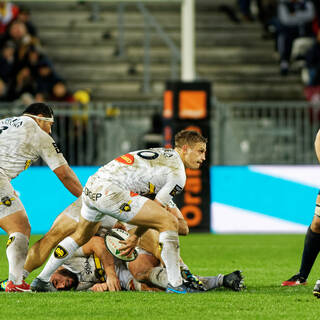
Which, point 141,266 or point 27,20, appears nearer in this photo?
point 141,266

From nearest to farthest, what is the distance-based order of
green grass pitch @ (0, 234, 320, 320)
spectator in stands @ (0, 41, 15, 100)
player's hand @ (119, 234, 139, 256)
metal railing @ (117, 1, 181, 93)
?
green grass pitch @ (0, 234, 320, 320)
player's hand @ (119, 234, 139, 256)
spectator in stands @ (0, 41, 15, 100)
metal railing @ (117, 1, 181, 93)

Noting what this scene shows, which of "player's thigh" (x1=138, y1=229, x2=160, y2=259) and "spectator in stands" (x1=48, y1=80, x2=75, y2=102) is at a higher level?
"spectator in stands" (x1=48, y1=80, x2=75, y2=102)

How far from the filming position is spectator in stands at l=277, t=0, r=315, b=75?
23.1 m

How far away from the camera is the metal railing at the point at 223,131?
57.9ft

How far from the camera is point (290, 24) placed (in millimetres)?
23156

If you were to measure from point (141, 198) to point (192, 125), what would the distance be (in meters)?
7.71

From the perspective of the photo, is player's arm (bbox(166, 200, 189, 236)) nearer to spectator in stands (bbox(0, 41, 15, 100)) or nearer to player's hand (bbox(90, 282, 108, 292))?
player's hand (bbox(90, 282, 108, 292))

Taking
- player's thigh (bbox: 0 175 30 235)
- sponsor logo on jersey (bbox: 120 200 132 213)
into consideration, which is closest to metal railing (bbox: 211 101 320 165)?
player's thigh (bbox: 0 175 30 235)

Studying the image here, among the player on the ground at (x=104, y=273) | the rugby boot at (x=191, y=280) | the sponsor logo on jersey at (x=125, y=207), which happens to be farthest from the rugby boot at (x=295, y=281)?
the sponsor logo on jersey at (x=125, y=207)

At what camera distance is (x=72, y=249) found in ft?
29.9

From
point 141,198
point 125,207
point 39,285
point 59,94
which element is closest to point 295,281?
point 141,198

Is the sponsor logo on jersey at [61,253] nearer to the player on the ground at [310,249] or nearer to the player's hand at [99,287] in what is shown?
the player's hand at [99,287]

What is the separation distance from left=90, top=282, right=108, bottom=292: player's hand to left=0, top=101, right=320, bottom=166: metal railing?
8141 mm

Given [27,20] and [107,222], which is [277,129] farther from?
[107,222]
